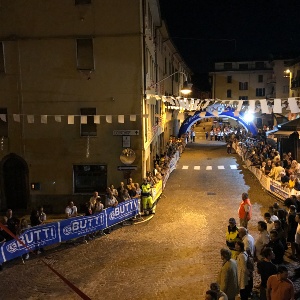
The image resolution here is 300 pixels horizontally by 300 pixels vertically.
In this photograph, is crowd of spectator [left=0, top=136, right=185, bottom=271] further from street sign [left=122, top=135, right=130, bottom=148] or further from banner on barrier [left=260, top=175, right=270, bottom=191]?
banner on barrier [left=260, top=175, right=270, bottom=191]

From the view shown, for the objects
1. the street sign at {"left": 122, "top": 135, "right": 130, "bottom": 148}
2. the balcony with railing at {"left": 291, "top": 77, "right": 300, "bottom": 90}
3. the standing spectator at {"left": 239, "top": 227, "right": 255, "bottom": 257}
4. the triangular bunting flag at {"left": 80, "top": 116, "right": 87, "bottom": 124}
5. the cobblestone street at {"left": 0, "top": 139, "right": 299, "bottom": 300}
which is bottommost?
the cobblestone street at {"left": 0, "top": 139, "right": 299, "bottom": 300}

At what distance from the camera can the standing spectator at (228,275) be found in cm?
815

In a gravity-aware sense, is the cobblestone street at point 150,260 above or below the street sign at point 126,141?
below

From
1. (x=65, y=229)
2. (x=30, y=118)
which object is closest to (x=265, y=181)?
(x=65, y=229)

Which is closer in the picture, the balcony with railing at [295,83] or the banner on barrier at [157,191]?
the banner on barrier at [157,191]

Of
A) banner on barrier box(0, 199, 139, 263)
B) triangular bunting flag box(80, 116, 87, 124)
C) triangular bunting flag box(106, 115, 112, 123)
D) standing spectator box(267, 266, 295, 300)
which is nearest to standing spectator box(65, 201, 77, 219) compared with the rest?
banner on barrier box(0, 199, 139, 263)

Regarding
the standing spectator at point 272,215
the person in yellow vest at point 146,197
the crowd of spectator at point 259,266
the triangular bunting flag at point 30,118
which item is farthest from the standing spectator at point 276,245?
the triangular bunting flag at point 30,118

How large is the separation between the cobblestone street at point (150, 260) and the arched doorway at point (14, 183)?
22.0ft

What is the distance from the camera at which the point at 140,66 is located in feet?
62.0

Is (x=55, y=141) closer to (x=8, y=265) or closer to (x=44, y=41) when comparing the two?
(x=44, y=41)

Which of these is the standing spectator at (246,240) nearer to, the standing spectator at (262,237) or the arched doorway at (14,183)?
the standing spectator at (262,237)

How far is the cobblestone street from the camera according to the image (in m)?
10.6

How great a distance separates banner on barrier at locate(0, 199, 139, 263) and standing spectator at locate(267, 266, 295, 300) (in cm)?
820

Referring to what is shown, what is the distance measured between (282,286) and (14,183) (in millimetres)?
15632
